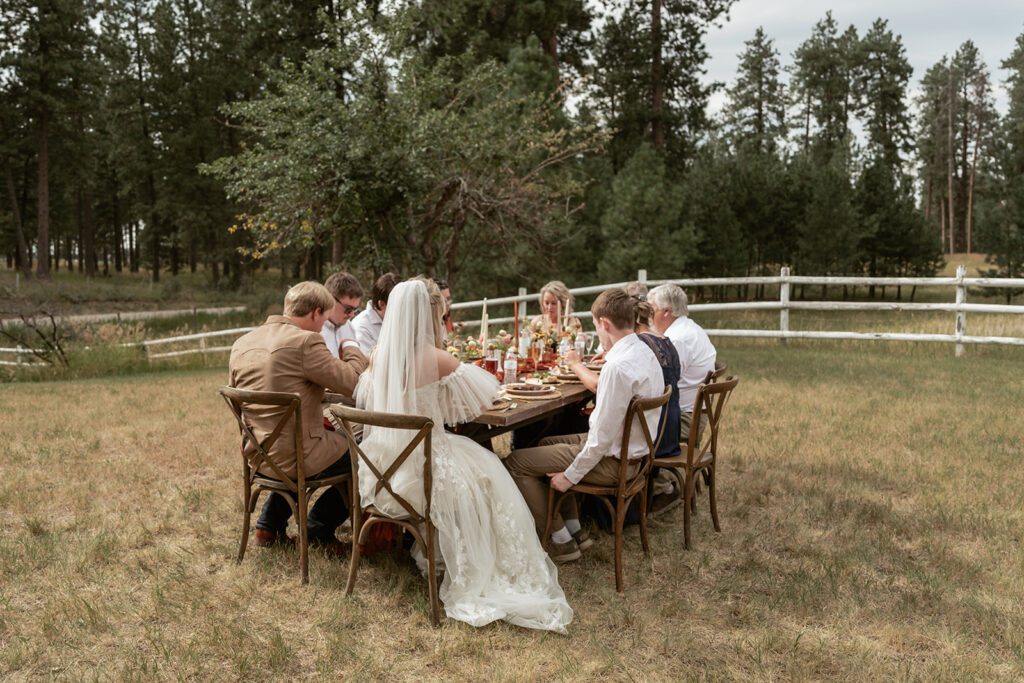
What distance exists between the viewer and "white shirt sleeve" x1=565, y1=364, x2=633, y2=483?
13.1 ft

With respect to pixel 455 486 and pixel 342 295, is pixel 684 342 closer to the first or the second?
pixel 455 486

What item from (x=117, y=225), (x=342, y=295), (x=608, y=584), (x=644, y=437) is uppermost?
(x=117, y=225)

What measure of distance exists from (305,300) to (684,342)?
2557 millimetres

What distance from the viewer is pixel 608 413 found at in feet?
13.1

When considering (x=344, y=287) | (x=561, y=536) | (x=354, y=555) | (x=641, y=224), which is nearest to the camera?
(x=354, y=555)

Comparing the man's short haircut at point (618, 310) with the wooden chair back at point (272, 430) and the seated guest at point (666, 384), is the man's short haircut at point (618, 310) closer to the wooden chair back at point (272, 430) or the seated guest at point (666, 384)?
the seated guest at point (666, 384)

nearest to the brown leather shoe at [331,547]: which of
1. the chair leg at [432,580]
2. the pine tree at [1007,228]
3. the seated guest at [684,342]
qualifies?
the chair leg at [432,580]

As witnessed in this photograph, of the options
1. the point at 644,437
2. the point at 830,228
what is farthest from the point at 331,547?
the point at 830,228

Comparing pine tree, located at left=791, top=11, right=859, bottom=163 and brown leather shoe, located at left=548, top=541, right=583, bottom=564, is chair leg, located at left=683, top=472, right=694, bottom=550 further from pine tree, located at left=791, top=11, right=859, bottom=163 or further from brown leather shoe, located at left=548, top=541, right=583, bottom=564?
pine tree, located at left=791, top=11, right=859, bottom=163

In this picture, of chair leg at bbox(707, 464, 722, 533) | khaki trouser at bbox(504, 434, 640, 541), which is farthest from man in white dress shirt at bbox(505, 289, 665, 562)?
chair leg at bbox(707, 464, 722, 533)

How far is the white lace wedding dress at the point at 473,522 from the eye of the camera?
3.68m

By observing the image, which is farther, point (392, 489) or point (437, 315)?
point (437, 315)

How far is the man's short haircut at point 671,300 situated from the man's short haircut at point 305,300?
233cm

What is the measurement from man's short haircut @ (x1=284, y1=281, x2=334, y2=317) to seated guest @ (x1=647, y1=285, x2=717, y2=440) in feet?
7.46
